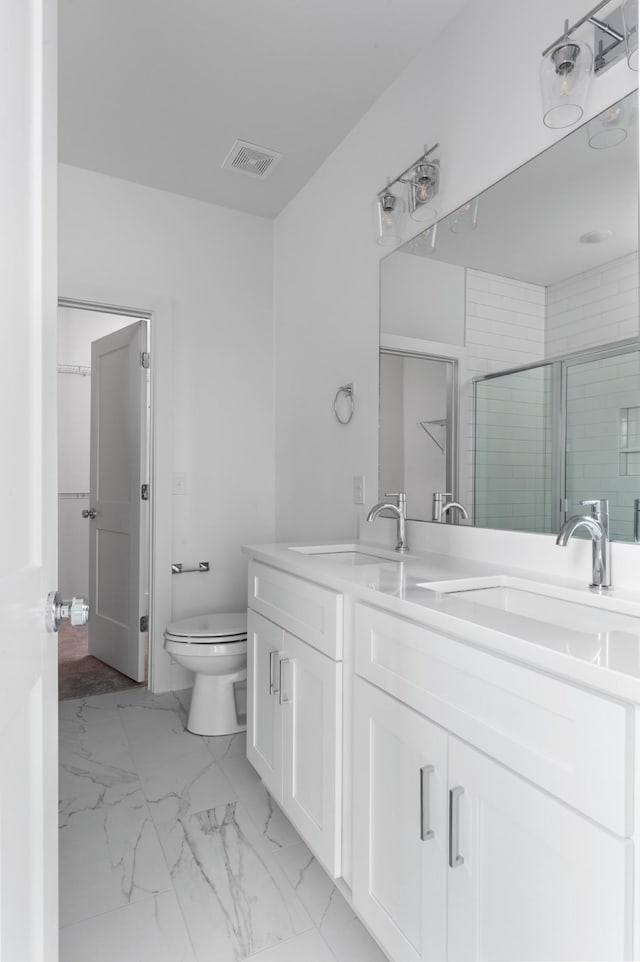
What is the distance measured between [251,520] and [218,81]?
1992 mm

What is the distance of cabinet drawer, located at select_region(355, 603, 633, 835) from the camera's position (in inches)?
27.2

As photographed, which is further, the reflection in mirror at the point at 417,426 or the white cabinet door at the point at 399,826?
the reflection in mirror at the point at 417,426

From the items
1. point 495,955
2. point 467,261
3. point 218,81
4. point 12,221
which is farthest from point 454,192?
point 495,955

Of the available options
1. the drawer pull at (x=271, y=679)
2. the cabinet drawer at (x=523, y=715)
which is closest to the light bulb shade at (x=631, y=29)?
the cabinet drawer at (x=523, y=715)

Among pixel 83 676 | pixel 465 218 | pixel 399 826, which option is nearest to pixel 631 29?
pixel 465 218

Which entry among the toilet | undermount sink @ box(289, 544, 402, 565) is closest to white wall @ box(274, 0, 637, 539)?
undermount sink @ box(289, 544, 402, 565)

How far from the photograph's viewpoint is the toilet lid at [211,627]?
2336mm

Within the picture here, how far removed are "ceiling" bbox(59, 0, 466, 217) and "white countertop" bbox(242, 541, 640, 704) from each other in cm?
173

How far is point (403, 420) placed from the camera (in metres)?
2.01

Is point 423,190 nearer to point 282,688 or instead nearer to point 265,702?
point 282,688

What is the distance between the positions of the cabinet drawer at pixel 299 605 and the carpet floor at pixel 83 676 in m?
1.31

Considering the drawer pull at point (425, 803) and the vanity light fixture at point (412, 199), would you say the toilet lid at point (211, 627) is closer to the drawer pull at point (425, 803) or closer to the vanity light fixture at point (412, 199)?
the drawer pull at point (425, 803)

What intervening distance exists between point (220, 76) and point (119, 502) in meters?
2.12

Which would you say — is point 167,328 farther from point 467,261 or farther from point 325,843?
point 325,843
